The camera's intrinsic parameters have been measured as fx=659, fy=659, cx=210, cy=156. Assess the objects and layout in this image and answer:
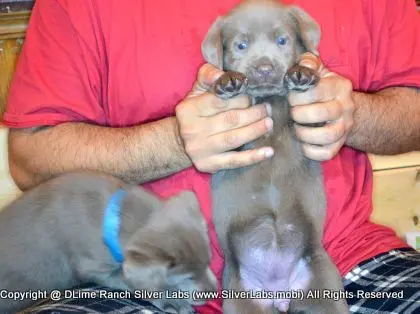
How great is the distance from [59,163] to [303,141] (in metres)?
0.59

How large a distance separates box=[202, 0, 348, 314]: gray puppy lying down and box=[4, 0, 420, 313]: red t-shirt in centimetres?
9

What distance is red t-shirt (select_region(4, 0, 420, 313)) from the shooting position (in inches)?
63.0

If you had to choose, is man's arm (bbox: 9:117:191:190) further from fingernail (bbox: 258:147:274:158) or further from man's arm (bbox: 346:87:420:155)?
man's arm (bbox: 346:87:420:155)

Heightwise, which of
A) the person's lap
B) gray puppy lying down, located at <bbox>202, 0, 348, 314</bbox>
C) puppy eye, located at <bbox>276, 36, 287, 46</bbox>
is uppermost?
puppy eye, located at <bbox>276, 36, 287, 46</bbox>

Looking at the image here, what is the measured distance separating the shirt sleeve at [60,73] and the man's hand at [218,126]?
280 millimetres

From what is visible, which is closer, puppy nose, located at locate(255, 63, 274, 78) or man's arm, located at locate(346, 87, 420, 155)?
puppy nose, located at locate(255, 63, 274, 78)

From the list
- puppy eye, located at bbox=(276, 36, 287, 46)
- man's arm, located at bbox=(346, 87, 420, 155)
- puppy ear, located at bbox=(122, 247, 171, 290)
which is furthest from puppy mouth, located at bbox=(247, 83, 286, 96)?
puppy ear, located at bbox=(122, 247, 171, 290)

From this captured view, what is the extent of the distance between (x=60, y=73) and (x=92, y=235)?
1.49 feet

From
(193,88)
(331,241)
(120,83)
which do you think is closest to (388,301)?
(331,241)

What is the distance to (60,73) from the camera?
5.33 ft

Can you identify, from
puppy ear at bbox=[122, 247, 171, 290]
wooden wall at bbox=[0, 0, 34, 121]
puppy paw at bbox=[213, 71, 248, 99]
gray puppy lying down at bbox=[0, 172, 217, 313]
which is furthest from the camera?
wooden wall at bbox=[0, 0, 34, 121]

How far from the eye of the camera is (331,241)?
5.33 feet

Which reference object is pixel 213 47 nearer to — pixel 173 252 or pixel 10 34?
pixel 173 252

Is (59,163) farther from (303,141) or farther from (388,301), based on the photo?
(388,301)
